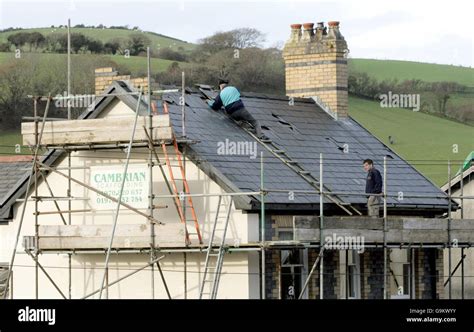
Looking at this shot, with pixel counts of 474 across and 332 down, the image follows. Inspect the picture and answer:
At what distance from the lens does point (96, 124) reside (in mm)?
34094

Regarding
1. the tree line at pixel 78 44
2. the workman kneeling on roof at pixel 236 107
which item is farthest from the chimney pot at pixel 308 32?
the tree line at pixel 78 44

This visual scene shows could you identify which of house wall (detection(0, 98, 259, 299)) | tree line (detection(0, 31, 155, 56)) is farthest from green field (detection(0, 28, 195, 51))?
house wall (detection(0, 98, 259, 299))

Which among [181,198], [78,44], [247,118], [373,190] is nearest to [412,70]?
[78,44]

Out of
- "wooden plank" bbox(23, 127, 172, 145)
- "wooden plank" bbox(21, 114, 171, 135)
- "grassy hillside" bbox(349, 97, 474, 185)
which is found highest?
"wooden plank" bbox(21, 114, 171, 135)

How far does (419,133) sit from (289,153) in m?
36.1

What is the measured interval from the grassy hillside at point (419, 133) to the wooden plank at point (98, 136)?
31.5 meters

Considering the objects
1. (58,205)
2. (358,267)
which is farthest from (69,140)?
(358,267)

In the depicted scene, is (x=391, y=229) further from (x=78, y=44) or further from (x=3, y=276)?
(x=78, y=44)

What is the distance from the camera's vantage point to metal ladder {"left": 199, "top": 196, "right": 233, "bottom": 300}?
3250cm

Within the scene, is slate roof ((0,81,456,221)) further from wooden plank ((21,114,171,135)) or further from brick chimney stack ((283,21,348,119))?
wooden plank ((21,114,171,135))

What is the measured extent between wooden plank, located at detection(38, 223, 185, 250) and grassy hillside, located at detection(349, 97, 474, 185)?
31609 millimetres

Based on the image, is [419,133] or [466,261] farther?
[419,133]

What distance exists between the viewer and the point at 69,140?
3459 cm

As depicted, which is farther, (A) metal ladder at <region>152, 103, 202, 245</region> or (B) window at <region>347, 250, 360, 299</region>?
(B) window at <region>347, 250, 360, 299</region>
